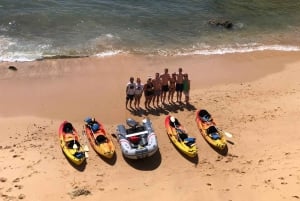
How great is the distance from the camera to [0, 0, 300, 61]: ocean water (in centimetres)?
2481

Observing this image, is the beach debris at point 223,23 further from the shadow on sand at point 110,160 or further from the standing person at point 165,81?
the shadow on sand at point 110,160

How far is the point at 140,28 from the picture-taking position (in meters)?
27.3

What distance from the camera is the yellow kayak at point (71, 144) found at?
15.7 m

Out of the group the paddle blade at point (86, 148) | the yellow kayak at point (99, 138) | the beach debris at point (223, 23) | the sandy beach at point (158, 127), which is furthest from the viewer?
the beach debris at point (223, 23)

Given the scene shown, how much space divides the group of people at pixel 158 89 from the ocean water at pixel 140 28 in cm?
573

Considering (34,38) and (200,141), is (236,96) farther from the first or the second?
(34,38)

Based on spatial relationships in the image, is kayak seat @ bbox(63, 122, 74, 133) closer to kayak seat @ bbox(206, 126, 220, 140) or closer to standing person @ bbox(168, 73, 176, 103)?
standing person @ bbox(168, 73, 176, 103)

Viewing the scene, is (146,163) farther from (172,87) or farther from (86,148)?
(172,87)

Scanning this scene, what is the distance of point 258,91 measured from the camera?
20.6 m

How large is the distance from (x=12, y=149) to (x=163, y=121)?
5729 millimetres

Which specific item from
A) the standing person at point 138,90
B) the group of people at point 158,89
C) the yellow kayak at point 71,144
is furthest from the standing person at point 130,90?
the yellow kayak at point 71,144

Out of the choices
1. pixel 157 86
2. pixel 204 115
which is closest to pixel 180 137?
pixel 204 115

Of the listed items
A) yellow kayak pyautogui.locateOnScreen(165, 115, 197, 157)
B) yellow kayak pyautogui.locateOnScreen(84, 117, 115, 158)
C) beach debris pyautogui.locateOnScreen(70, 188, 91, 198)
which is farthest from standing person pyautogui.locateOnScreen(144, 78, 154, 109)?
beach debris pyautogui.locateOnScreen(70, 188, 91, 198)

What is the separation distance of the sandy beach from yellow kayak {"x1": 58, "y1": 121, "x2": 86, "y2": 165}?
0.28 m
